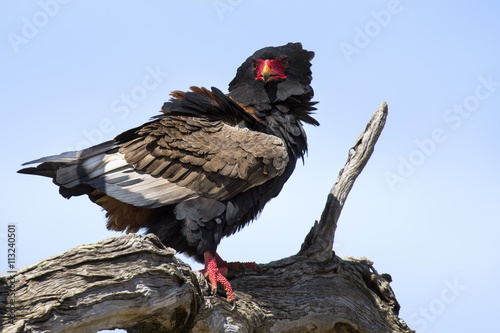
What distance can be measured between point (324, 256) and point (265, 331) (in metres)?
0.97

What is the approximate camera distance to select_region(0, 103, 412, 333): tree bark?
380 cm

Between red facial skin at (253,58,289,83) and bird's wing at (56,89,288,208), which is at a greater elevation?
red facial skin at (253,58,289,83)

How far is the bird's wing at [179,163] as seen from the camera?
17.1 feet

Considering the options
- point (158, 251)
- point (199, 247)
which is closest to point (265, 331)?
point (199, 247)

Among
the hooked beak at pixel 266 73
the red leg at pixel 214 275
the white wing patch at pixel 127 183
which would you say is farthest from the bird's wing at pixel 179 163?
the hooked beak at pixel 266 73

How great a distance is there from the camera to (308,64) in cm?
635

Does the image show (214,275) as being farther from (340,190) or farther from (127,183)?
(340,190)

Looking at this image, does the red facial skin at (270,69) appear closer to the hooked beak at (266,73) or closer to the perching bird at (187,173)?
the hooked beak at (266,73)

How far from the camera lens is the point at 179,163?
538cm

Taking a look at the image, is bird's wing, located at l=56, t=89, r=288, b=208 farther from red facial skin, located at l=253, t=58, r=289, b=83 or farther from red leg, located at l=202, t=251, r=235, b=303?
red facial skin, located at l=253, t=58, r=289, b=83

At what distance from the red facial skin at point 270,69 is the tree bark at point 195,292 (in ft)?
3.26

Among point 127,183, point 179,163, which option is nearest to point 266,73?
point 179,163

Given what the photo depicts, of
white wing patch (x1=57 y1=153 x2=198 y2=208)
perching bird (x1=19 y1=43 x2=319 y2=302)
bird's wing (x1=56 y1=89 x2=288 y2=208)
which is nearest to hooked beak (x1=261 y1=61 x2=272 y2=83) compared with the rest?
perching bird (x1=19 y1=43 x2=319 y2=302)

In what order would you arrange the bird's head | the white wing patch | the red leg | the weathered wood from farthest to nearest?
the bird's head → the weathered wood → the white wing patch → the red leg
